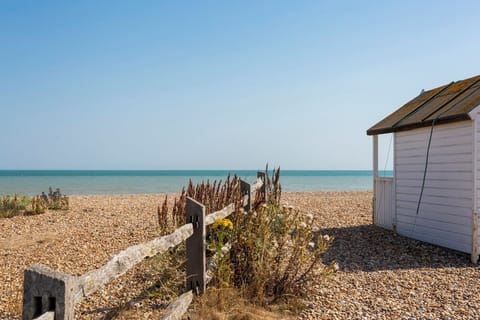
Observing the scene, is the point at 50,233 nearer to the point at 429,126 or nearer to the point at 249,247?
the point at 249,247

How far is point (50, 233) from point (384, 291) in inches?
272

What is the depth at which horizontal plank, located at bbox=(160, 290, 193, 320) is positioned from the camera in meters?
3.60

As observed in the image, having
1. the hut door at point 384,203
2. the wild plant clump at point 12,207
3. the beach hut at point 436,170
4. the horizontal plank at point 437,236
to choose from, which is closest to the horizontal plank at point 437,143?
the beach hut at point 436,170

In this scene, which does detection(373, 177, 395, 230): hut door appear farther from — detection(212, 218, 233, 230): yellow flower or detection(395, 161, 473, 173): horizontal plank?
detection(212, 218, 233, 230): yellow flower

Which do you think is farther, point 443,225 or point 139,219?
point 139,219

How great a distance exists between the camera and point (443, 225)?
8172 mm

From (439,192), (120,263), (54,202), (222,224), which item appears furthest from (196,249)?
(54,202)

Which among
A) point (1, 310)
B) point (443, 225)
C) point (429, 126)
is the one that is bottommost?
point (1, 310)

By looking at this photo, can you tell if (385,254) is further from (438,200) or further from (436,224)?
(438,200)

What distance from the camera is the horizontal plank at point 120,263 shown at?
7.87ft

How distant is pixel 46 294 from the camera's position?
6.95 ft

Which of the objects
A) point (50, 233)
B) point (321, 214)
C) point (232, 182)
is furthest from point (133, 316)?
point (321, 214)

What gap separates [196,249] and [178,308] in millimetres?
801

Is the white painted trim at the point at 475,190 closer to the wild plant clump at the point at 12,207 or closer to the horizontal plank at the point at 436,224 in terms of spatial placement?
the horizontal plank at the point at 436,224
